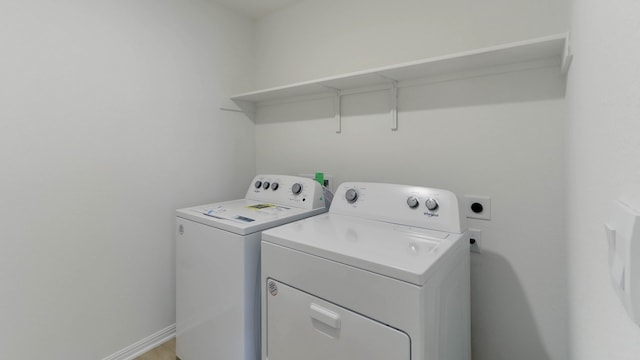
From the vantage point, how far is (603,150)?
538 millimetres

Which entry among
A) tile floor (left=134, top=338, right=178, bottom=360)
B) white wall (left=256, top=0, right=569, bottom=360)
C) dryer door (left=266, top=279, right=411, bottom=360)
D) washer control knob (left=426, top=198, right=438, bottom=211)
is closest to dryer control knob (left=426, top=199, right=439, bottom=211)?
washer control knob (left=426, top=198, right=438, bottom=211)

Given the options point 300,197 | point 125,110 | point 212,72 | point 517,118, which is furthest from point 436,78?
point 125,110

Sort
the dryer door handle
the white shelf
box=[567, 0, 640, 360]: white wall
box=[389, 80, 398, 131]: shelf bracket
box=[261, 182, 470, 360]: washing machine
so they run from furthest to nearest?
1. box=[389, 80, 398, 131]: shelf bracket
2. the white shelf
3. the dryer door handle
4. box=[261, 182, 470, 360]: washing machine
5. box=[567, 0, 640, 360]: white wall

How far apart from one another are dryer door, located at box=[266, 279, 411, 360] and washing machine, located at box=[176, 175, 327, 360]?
170 mm

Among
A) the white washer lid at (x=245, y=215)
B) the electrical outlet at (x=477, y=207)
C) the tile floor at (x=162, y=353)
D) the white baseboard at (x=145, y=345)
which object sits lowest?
the tile floor at (x=162, y=353)

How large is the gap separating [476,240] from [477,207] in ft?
0.53

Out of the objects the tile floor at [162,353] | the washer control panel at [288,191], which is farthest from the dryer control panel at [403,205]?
the tile floor at [162,353]

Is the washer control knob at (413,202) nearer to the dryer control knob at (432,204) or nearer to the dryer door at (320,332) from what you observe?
the dryer control knob at (432,204)

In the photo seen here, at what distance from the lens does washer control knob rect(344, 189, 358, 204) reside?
149cm

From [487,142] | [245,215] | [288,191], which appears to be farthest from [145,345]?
[487,142]

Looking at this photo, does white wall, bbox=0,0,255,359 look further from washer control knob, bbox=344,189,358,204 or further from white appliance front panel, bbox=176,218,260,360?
washer control knob, bbox=344,189,358,204

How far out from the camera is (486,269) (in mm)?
1414

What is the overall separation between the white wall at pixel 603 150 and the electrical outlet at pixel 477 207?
0.51 m

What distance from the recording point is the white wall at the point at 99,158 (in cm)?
133
